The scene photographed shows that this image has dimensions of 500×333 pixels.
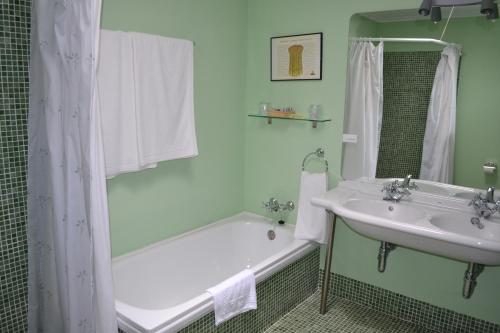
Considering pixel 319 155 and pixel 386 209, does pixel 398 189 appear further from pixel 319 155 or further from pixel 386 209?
pixel 319 155

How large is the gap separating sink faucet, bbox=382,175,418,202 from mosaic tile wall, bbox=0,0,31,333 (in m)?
2.07

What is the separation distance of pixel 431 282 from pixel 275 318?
1045 millimetres

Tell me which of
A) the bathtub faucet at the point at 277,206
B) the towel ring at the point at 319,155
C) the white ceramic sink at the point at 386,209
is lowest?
the bathtub faucet at the point at 277,206

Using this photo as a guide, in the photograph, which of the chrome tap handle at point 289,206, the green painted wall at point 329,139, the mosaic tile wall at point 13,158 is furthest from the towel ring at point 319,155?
the mosaic tile wall at point 13,158

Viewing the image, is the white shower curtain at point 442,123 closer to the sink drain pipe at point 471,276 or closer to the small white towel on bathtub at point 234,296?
the sink drain pipe at point 471,276

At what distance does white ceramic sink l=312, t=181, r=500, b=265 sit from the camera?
6.23ft

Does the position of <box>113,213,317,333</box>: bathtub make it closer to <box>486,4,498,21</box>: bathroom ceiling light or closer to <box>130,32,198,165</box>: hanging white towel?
<box>130,32,198,165</box>: hanging white towel

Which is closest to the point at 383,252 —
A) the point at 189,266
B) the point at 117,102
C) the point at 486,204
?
the point at 486,204

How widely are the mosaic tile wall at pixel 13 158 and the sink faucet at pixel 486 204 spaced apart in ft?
7.83

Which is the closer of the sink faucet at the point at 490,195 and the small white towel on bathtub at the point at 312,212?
the sink faucet at the point at 490,195

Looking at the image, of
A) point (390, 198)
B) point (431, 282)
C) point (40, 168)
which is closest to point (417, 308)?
point (431, 282)

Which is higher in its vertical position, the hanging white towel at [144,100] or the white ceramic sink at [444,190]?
the hanging white towel at [144,100]

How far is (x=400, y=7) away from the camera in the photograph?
240cm

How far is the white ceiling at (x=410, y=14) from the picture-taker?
221cm
